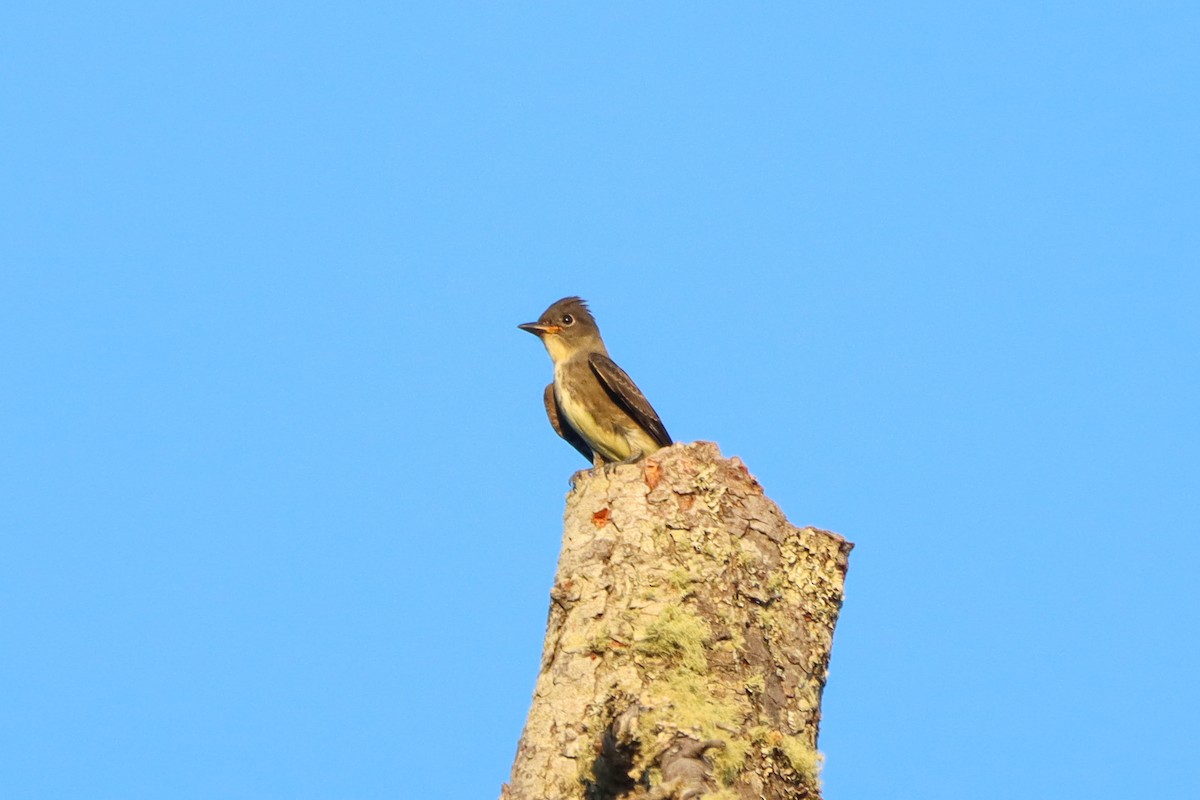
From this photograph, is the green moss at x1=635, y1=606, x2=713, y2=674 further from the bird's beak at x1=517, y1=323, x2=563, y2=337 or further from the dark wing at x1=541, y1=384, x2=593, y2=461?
the bird's beak at x1=517, y1=323, x2=563, y2=337

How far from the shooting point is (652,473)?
861cm

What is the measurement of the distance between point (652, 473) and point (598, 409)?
447cm

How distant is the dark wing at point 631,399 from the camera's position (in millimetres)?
12828

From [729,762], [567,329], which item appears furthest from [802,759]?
[567,329]

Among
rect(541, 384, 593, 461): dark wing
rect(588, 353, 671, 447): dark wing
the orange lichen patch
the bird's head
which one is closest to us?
the orange lichen patch

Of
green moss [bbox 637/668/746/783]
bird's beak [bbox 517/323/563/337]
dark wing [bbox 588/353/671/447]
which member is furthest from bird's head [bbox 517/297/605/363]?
green moss [bbox 637/668/746/783]

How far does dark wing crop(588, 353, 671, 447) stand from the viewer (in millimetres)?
12828

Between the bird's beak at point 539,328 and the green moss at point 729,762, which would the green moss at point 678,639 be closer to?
the green moss at point 729,762

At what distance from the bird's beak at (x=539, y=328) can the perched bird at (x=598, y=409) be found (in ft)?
0.69

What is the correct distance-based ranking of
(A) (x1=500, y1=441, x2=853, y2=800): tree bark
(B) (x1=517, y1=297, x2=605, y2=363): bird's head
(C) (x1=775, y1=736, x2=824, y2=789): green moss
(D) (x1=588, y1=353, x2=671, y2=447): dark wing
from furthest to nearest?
1. (B) (x1=517, y1=297, x2=605, y2=363): bird's head
2. (D) (x1=588, y1=353, x2=671, y2=447): dark wing
3. (C) (x1=775, y1=736, x2=824, y2=789): green moss
4. (A) (x1=500, y1=441, x2=853, y2=800): tree bark

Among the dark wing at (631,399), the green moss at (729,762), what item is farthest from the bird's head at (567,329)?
the green moss at (729,762)

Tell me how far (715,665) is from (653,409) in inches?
207

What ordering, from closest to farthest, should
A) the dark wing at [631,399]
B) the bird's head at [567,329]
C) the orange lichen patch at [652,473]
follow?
the orange lichen patch at [652,473], the dark wing at [631,399], the bird's head at [567,329]

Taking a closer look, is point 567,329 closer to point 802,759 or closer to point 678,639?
point 678,639
